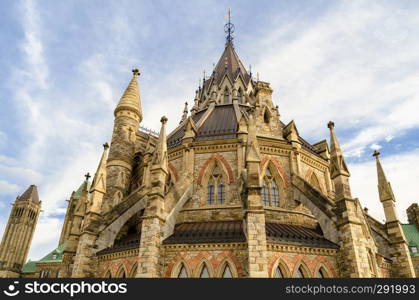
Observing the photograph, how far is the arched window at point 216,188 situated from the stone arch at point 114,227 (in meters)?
4.12

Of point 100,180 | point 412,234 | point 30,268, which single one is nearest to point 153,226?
point 100,180

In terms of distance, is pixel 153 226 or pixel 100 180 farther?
pixel 100 180

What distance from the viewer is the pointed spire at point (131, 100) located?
26828mm

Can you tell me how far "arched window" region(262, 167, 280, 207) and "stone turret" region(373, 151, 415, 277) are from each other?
7006 millimetres

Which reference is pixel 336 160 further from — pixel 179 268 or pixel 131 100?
pixel 131 100

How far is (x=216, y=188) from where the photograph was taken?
19.6 metres

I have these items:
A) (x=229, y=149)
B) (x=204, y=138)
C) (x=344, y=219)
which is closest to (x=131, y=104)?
(x=204, y=138)

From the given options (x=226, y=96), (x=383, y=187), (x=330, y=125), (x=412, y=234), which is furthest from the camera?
(x=412, y=234)

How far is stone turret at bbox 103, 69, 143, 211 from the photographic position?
74.3 ft

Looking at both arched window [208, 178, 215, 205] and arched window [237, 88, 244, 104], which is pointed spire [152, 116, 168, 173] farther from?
arched window [237, 88, 244, 104]

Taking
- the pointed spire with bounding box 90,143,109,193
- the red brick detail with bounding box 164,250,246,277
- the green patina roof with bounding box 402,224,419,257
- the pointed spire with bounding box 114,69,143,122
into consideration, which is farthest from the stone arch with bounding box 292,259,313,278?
the green patina roof with bounding box 402,224,419,257

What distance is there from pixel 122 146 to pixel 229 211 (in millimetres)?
10834

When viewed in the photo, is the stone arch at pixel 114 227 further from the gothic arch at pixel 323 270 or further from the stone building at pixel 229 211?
the gothic arch at pixel 323 270

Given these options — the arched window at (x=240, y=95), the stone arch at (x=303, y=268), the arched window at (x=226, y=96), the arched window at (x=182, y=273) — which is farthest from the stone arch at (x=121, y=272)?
the arched window at (x=240, y=95)
